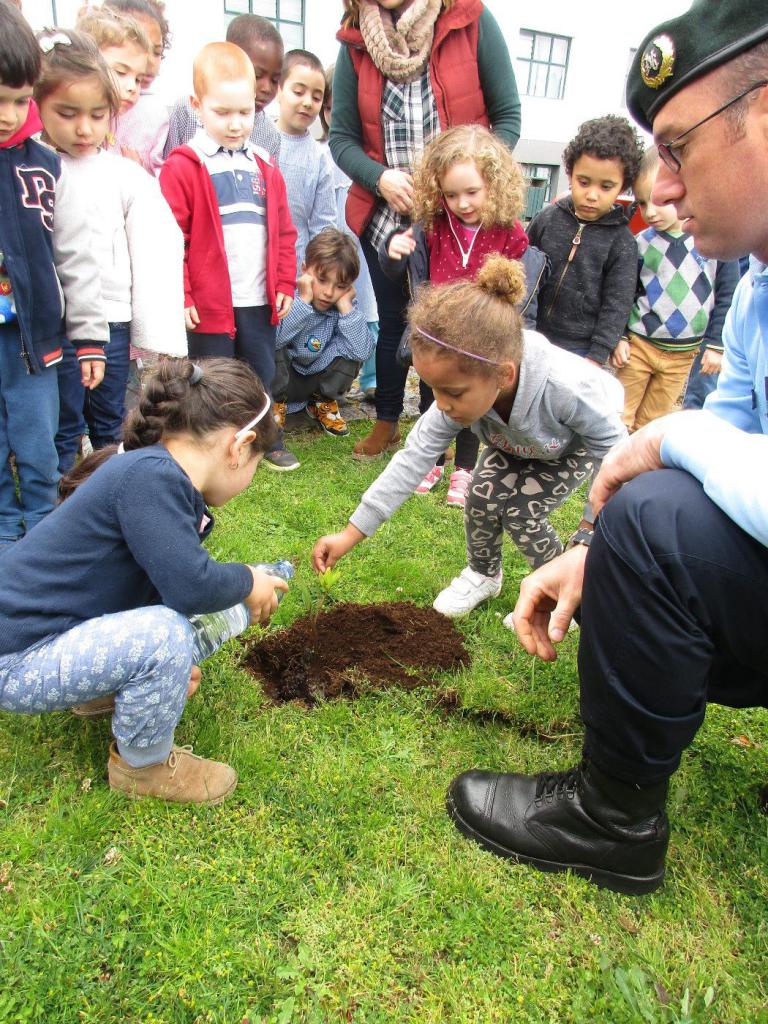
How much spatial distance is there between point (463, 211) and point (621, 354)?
154 centimetres

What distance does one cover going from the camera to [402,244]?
4.06 meters

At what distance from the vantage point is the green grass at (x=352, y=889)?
1671mm

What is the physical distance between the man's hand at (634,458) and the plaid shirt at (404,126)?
2.82 meters

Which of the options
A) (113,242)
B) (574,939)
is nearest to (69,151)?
(113,242)

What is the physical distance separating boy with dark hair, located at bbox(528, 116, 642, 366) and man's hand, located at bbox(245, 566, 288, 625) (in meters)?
2.88

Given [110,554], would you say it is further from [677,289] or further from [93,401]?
[677,289]

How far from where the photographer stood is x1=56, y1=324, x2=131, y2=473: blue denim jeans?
3543mm

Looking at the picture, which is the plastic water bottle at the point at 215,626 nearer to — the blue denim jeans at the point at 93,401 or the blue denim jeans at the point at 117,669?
the blue denim jeans at the point at 117,669

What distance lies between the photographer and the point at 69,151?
344 cm

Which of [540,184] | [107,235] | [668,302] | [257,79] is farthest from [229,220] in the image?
[540,184]

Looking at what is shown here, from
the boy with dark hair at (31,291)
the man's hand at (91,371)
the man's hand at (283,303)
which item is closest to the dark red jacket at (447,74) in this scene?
the man's hand at (283,303)

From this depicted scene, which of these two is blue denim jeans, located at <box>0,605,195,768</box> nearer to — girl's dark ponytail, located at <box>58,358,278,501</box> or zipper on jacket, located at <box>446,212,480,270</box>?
girl's dark ponytail, located at <box>58,358,278,501</box>

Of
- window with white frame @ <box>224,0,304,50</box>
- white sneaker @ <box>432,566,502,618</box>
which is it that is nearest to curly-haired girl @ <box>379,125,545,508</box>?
white sneaker @ <box>432,566,502,618</box>

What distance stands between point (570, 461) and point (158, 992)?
2.31m
